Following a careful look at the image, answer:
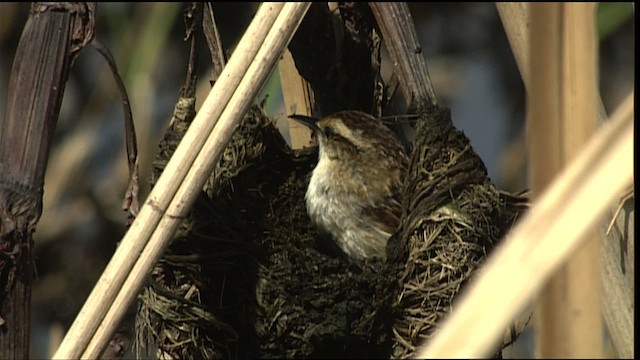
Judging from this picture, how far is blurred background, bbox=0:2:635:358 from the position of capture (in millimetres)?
3555

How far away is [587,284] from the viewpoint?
106 cm

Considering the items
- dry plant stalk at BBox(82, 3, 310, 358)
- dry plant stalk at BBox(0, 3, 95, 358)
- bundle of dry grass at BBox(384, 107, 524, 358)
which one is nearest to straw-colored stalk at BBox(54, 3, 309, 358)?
dry plant stalk at BBox(82, 3, 310, 358)

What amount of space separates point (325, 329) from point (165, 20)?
1310 millimetres

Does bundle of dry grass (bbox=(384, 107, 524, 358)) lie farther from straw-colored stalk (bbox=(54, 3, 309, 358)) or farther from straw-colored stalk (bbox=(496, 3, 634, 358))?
straw-colored stalk (bbox=(54, 3, 309, 358))

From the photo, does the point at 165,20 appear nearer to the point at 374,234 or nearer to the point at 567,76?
the point at 374,234

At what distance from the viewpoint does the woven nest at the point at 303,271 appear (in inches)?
102

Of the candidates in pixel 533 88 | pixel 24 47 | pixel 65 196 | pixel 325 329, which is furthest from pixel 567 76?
pixel 65 196

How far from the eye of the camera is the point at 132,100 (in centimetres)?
353

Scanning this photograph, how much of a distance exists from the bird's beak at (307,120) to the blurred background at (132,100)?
40cm

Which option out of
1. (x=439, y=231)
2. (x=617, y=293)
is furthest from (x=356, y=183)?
(x=617, y=293)

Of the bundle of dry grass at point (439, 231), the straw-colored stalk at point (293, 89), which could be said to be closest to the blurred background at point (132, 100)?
the straw-colored stalk at point (293, 89)

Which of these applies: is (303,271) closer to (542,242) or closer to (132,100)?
(132,100)

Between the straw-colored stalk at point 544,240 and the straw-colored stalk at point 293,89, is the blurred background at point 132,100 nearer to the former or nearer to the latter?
the straw-colored stalk at point 293,89

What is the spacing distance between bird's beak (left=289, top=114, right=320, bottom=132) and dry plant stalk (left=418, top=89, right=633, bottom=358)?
6.73 feet
